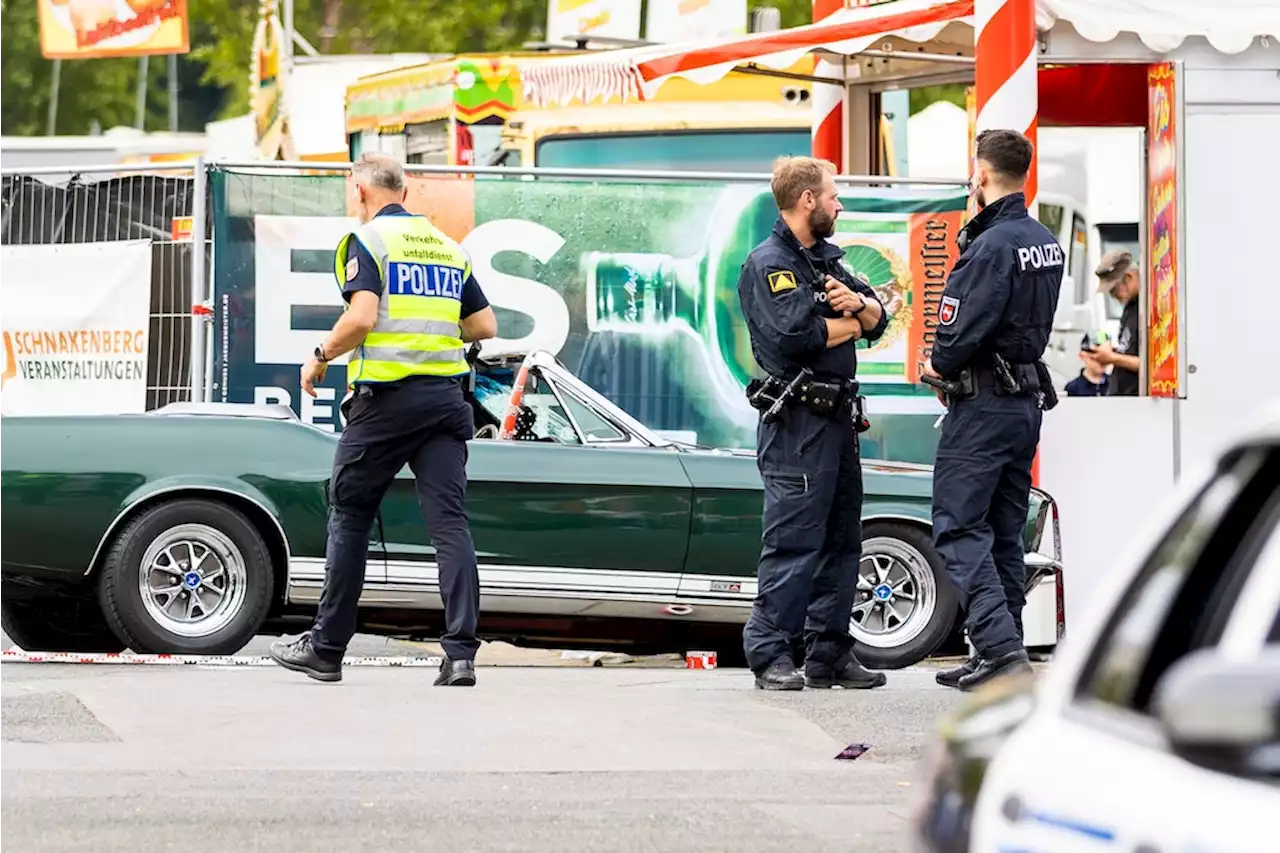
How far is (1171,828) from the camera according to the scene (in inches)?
96.9

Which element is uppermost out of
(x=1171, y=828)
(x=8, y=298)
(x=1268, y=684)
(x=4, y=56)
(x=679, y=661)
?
(x=4, y=56)

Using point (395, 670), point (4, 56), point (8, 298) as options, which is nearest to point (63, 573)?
point (395, 670)

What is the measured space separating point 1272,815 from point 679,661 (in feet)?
29.9

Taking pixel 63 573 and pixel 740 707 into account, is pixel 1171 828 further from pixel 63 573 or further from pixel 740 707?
pixel 63 573

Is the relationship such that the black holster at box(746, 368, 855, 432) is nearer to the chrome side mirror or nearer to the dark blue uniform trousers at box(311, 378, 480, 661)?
the dark blue uniform trousers at box(311, 378, 480, 661)

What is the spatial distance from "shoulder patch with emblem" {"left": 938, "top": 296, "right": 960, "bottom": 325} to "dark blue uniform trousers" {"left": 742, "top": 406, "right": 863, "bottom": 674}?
499 millimetres

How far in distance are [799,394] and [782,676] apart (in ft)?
3.27

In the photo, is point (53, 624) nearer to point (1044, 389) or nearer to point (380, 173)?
point (380, 173)

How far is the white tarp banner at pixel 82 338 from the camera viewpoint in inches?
445

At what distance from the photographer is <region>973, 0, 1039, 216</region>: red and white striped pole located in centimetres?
1011

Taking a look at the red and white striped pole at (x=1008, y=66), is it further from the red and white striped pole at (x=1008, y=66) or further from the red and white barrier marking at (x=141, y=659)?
the red and white barrier marking at (x=141, y=659)

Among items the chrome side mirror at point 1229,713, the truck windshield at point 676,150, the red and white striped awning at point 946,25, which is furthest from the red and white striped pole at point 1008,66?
the chrome side mirror at point 1229,713

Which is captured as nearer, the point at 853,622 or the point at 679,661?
the point at 853,622

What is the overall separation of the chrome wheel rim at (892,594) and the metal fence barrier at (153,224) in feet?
10.5
